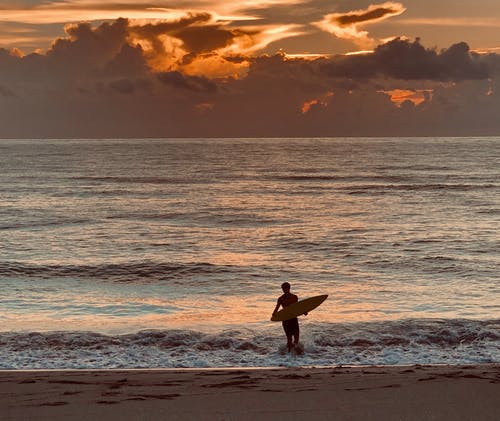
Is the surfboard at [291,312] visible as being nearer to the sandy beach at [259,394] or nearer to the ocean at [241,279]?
the ocean at [241,279]

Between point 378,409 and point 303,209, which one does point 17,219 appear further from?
point 378,409

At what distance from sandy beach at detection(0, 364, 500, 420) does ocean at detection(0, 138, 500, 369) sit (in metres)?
1.93

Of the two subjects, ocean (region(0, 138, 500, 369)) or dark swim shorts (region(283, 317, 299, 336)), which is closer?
dark swim shorts (region(283, 317, 299, 336))

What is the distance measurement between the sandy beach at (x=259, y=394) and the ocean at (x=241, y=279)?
193 centimetres

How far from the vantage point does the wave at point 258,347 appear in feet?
51.3

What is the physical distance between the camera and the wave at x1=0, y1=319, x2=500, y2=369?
51.3 ft

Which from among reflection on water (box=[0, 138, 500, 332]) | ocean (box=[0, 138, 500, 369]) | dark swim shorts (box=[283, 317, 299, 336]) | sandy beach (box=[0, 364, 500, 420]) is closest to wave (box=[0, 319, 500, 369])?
ocean (box=[0, 138, 500, 369])

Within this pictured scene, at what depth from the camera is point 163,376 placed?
1341cm

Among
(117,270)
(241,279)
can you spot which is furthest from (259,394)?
(117,270)

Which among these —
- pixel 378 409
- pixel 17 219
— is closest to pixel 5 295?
pixel 378 409

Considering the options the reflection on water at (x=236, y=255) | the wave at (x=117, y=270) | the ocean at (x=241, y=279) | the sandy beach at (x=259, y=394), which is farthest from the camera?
the wave at (x=117, y=270)

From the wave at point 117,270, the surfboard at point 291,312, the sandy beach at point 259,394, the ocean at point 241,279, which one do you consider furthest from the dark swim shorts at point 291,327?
the wave at point 117,270

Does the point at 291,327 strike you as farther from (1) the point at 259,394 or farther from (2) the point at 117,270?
(2) the point at 117,270

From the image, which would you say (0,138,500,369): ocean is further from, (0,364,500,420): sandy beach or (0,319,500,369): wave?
(0,364,500,420): sandy beach
